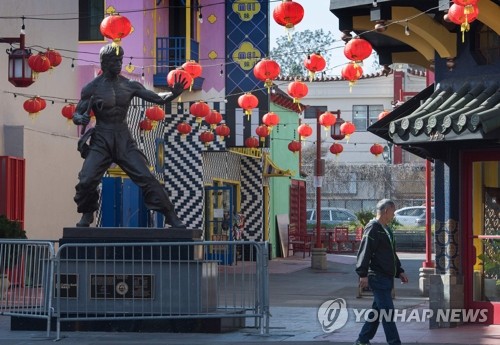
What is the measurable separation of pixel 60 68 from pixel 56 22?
1.22 meters

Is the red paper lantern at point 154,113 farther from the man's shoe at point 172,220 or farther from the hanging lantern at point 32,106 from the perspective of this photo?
the man's shoe at point 172,220

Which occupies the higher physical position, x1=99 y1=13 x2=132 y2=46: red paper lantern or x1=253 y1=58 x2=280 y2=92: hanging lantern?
x1=99 y1=13 x2=132 y2=46: red paper lantern

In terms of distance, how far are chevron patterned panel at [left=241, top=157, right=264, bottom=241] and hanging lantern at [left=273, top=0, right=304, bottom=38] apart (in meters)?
21.4

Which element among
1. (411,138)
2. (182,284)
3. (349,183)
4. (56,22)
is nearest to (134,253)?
(182,284)

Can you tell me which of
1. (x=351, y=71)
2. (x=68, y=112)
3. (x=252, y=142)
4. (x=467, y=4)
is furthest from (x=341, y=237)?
(x=467, y=4)

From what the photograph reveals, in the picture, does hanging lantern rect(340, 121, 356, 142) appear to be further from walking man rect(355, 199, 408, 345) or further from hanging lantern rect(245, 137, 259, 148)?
walking man rect(355, 199, 408, 345)

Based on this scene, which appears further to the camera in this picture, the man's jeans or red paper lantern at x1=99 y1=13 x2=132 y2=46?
red paper lantern at x1=99 y1=13 x2=132 y2=46

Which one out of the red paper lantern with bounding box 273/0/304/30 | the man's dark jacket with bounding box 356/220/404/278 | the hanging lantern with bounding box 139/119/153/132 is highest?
the red paper lantern with bounding box 273/0/304/30

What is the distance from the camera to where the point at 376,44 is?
19.7m

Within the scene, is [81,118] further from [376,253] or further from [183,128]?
[183,128]

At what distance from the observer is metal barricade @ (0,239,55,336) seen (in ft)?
53.0

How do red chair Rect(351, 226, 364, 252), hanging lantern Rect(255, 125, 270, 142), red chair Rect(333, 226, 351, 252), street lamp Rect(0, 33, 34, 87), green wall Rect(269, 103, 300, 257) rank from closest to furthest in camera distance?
street lamp Rect(0, 33, 34, 87) → hanging lantern Rect(255, 125, 270, 142) → green wall Rect(269, 103, 300, 257) → red chair Rect(333, 226, 351, 252) → red chair Rect(351, 226, 364, 252)

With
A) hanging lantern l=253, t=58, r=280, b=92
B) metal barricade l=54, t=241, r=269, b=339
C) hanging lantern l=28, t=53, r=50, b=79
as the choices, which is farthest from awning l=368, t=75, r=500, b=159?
hanging lantern l=28, t=53, r=50, b=79

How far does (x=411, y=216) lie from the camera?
53844 millimetres
